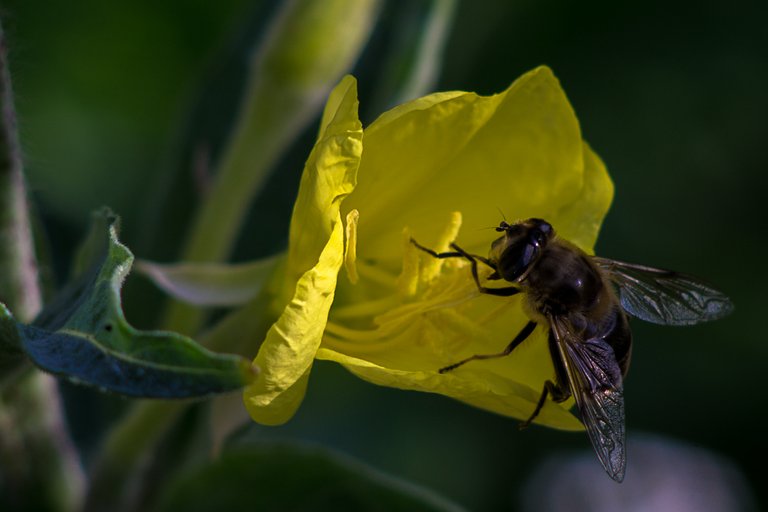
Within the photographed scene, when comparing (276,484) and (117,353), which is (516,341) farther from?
(117,353)

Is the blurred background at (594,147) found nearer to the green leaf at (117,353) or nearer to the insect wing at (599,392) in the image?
the insect wing at (599,392)

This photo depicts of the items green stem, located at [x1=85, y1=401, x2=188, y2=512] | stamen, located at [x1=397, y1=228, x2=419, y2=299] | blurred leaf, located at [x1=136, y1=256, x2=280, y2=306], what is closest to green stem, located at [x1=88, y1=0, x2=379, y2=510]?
green stem, located at [x1=85, y1=401, x2=188, y2=512]

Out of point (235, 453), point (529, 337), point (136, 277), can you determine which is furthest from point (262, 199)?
point (529, 337)

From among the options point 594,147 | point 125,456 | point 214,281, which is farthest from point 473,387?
point 594,147

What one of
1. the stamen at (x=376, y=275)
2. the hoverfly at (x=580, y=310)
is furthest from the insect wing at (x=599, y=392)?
the stamen at (x=376, y=275)

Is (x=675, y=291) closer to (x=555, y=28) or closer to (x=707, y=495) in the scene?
(x=555, y=28)
